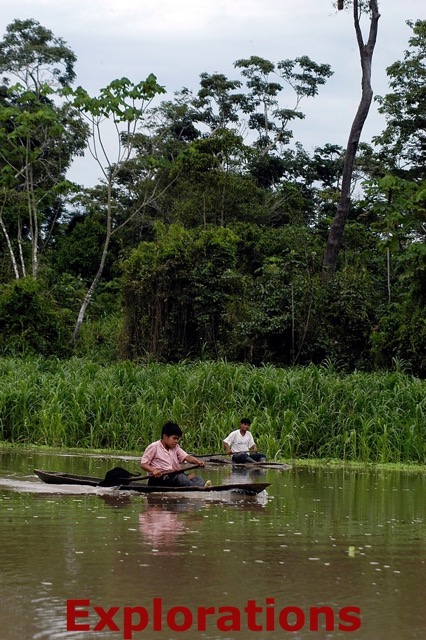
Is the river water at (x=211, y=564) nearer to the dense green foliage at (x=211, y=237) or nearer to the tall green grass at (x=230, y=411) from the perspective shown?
→ the tall green grass at (x=230, y=411)

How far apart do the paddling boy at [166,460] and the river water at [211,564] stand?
36 cm

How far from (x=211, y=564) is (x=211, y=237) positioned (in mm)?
20715

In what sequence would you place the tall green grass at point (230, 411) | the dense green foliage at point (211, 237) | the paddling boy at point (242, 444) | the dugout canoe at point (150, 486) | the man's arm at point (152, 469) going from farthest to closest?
the dense green foliage at point (211, 237) < the tall green grass at point (230, 411) < the paddling boy at point (242, 444) < the man's arm at point (152, 469) < the dugout canoe at point (150, 486)

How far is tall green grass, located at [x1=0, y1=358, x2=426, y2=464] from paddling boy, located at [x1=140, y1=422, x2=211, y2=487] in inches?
208

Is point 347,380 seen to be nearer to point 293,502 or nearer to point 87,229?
point 293,502

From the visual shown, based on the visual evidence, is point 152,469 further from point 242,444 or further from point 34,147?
point 34,147

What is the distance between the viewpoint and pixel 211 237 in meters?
28.4

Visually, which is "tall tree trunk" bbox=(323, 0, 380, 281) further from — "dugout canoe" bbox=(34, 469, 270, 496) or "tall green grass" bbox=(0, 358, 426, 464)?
"dugout canoe" bbox=(34, 469, 270, 496)

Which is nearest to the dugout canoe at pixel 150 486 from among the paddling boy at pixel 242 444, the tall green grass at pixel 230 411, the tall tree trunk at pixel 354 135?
the paddling boy at pixel 242 444

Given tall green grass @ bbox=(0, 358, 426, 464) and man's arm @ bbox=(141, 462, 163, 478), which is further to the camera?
tall green grass @ bbox=(0, 358, 426, 464)

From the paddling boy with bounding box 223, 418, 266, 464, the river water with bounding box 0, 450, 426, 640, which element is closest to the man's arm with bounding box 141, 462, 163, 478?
the river water with bounding box 0, 450, 426, 640

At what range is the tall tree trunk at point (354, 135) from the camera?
28.2 metres

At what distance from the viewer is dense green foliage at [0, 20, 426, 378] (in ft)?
87.0

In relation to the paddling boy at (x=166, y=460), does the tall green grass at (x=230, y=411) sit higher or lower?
higher
